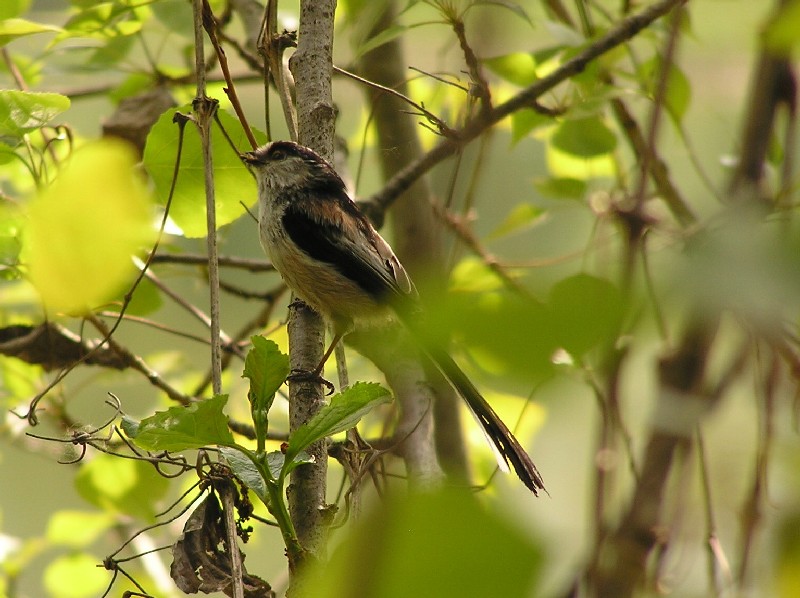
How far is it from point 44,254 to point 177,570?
758 mm

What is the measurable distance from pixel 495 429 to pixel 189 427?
919mm

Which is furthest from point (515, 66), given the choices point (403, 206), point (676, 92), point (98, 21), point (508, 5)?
point (98, 21)

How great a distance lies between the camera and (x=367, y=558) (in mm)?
432

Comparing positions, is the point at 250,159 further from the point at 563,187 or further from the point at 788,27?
the point at 788,27

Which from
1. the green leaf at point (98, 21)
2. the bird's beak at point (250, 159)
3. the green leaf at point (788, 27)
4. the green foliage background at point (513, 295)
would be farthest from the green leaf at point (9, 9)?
the green leaf at point (788, 27)

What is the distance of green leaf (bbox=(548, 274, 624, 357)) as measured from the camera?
377 mm

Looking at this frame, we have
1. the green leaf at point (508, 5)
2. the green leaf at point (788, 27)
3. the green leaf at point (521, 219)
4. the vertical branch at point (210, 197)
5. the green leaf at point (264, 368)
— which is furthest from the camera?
the green leaf at point (521, 219)

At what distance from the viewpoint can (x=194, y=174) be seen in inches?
68.1

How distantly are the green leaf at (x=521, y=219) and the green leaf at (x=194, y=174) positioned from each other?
0.83 m

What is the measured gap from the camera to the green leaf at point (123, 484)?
207 centimetres

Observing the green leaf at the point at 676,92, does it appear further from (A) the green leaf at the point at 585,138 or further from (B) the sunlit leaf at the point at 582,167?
(B) the sunlit leaf at the point at 582,167

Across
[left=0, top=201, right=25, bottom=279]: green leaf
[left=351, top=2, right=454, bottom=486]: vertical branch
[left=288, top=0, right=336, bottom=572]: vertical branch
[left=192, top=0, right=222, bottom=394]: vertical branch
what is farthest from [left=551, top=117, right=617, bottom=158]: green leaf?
[left=0, top=201, right=25, bottom=279]: green leaf

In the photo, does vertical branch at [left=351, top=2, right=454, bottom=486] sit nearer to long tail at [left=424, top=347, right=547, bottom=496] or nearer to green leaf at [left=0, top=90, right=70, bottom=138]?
long tail at [left=424, top=347, right=547, bottom=496]

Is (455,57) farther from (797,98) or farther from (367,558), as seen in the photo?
(367,558)
